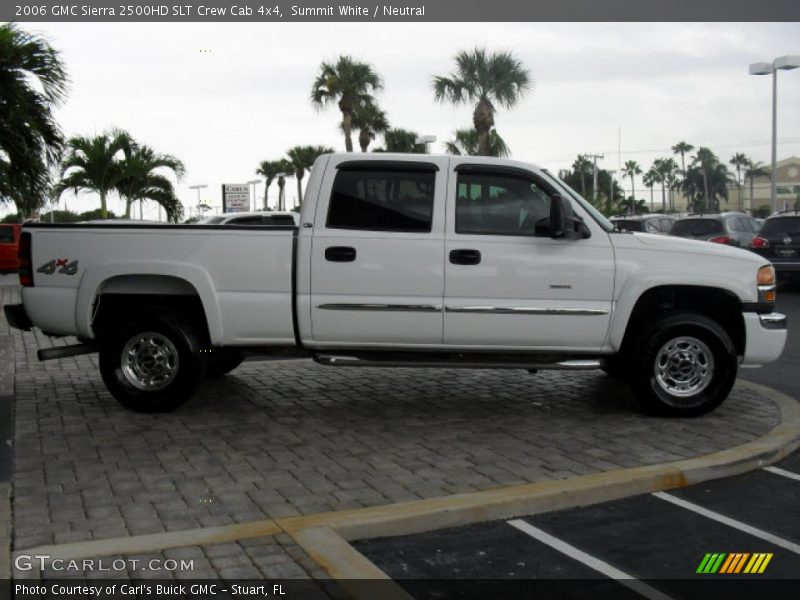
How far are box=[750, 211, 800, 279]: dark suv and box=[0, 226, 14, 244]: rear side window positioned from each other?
24.0m

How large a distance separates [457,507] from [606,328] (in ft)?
9.20

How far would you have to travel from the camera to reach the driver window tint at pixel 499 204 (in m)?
7.48

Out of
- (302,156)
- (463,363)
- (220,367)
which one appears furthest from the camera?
(302,156)

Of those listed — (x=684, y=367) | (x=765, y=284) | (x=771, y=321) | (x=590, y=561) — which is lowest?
(x=590, y=561)

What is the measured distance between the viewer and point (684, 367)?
7.58 m

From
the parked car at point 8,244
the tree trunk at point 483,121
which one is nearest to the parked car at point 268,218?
the parked car at point 8,244

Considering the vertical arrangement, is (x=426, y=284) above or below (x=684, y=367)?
above

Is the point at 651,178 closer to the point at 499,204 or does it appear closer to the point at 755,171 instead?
the point at 755,171

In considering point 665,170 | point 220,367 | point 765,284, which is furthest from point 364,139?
point 665,170

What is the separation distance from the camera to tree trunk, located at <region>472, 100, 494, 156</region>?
3825cm

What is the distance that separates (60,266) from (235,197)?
22140mm

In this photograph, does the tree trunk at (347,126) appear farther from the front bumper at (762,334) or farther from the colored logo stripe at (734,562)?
the colored logo stripe at (734,562)

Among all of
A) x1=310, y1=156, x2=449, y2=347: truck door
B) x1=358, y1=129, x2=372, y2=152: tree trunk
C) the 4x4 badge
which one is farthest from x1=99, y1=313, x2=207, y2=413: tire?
x1=358, y1=129, x2=372, y2=152: tree trunk

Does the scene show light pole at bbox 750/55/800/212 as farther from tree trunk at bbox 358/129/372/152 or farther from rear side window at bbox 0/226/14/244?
rear side window at bbox 0/226/14/244
